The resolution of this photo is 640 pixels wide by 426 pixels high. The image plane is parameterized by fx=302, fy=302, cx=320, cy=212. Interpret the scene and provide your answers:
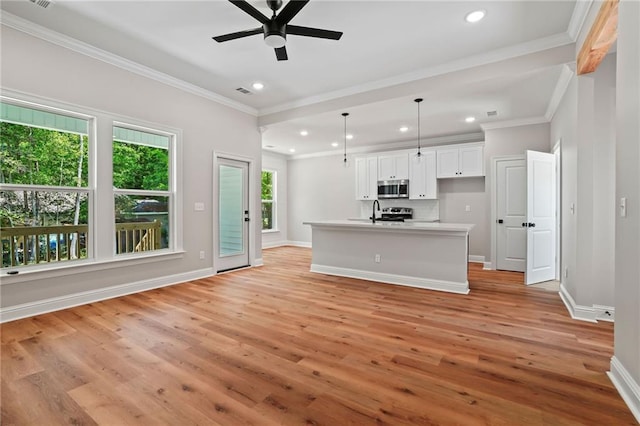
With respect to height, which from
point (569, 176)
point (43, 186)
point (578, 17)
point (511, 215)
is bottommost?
point (511, 215)

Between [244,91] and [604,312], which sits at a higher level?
[244,91]

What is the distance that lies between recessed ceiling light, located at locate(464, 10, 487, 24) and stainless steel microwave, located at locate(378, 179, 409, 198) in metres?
4.39

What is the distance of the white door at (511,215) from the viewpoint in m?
5.54

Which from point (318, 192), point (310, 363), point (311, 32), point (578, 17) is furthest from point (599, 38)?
point (318, 192)

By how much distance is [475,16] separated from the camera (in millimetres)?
2920

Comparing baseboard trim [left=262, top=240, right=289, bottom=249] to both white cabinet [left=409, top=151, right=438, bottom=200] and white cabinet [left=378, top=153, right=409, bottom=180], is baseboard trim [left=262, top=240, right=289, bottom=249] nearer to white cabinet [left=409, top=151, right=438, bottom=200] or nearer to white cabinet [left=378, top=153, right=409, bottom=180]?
white cabinet [left=378, top=153, right=409, bottom=180]

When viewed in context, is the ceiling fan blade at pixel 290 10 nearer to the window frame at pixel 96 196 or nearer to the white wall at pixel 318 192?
the window frame at pixel 96 196

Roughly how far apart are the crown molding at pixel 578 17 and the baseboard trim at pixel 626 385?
2.89 meters

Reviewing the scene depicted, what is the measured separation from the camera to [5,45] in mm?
3012

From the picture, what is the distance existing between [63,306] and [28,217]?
1046 mm

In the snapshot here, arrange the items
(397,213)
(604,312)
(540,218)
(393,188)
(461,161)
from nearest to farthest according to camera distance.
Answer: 1. (604,312)
2. (540,218)
3. (461,161)
4. (393,188)
5. (397,213)

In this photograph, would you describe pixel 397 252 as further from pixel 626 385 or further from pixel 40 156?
pixel 40 156

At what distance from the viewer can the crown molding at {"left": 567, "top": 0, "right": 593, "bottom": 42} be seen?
2660 mm

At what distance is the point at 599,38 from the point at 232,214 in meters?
5.17
